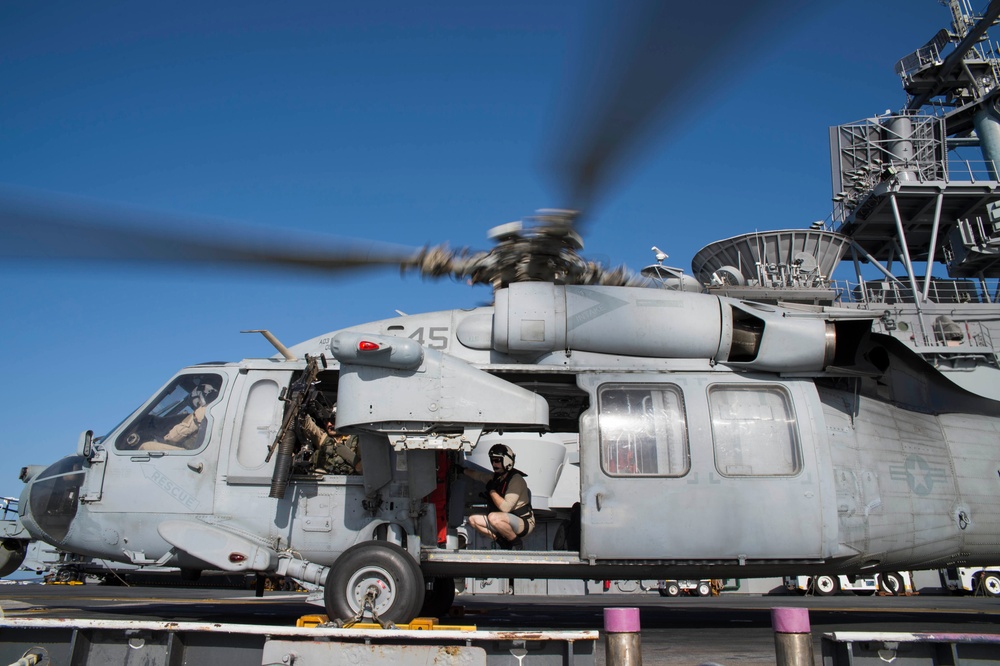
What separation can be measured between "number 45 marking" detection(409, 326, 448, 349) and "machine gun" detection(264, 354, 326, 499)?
120 cm

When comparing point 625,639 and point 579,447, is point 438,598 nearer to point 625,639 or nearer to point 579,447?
point 579,447

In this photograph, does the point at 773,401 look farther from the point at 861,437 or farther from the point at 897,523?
the point at 897,523

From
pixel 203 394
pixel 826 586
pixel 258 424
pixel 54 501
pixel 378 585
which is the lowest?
pixel 826 586

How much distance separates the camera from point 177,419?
27.7 feet

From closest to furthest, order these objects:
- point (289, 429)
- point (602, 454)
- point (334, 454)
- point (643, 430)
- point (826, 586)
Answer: point (602, 454), point (643, 430), point (289, 429), point (334, 454), point (826, 586)

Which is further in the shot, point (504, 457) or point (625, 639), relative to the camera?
point (504, 457)

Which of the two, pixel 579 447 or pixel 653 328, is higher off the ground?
pixel 653 328

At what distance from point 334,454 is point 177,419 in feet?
6.36

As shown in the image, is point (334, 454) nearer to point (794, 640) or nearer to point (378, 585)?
point (378, 585)

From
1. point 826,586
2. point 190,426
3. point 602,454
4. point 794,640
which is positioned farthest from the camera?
point 826,586

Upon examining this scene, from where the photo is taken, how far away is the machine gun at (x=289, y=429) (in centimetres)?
754

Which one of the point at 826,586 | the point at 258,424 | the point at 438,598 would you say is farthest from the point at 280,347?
the point at 826,586

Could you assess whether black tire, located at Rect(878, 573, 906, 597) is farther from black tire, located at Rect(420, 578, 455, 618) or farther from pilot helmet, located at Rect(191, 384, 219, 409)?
pilot helmet, located at Rect(191, 384, 219, 409)

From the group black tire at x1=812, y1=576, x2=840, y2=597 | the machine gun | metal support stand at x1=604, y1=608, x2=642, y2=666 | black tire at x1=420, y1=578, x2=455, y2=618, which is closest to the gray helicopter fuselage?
the machine gun
